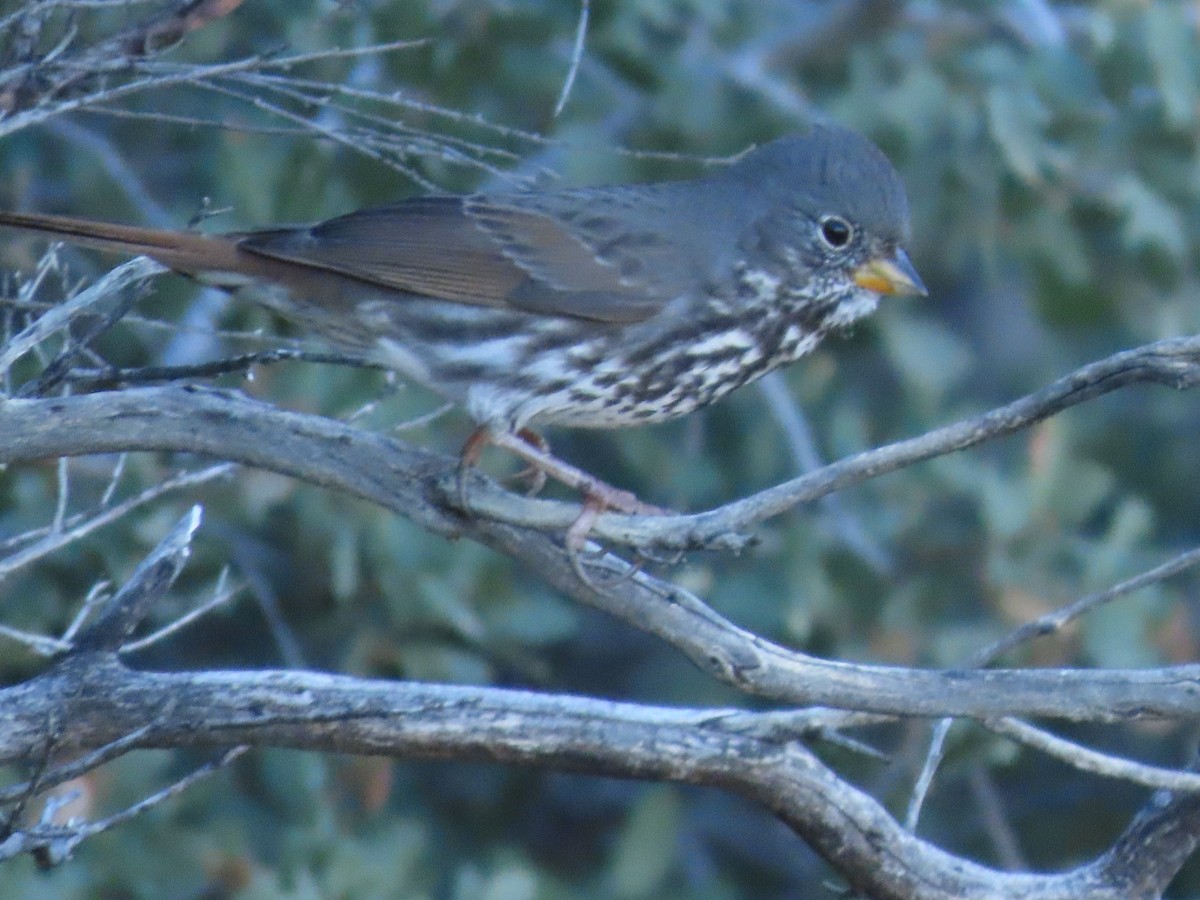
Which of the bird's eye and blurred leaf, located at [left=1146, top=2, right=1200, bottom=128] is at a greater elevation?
blurred leaf, located at [left=1146, top=2, right=1200, bottom=128]

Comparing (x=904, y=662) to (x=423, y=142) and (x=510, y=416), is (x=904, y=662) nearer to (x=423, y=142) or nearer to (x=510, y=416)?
(x=510, y=416)

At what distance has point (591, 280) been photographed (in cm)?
500

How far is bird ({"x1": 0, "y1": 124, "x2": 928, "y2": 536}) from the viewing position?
188 inches

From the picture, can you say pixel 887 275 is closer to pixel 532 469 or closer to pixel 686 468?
pixel 532 469

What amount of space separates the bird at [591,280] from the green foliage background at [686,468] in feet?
2.16

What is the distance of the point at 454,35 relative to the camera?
19.9ft

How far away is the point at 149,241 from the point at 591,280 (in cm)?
115

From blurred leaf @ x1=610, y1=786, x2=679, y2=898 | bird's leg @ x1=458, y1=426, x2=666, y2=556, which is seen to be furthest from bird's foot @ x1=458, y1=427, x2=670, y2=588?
blurred leaf @ x1=610, y1=786, x2=679, y2=898

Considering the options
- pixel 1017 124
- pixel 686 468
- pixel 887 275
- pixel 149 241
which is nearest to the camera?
pixel 149 241

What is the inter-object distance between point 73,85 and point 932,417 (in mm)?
3880

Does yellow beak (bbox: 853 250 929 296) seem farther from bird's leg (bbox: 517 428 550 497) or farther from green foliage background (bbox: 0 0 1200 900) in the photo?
green foliage background (bbox: 0 0 1200 900)

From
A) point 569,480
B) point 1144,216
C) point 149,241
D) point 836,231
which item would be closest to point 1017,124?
point 1144,216

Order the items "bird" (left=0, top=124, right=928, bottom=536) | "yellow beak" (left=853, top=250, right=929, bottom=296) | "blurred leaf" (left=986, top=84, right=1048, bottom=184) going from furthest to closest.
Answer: "blurred leaf" (left=986, top=84, right=1048, bottom=184)
"yellow beak" (left=853, top=250, right=929, bottom=296)
"bird" (left=0, top=124, right=928, bottom=536)

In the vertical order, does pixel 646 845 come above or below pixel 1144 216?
below
